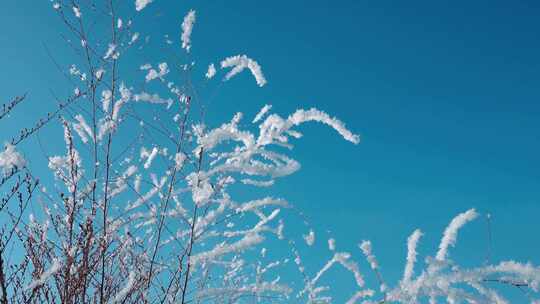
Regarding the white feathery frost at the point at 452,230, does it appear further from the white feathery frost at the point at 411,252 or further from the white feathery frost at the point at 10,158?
the white feathery frost at the point at 10,158

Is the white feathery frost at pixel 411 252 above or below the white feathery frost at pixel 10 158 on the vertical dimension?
below

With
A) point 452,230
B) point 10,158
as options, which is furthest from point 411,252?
point 10,158

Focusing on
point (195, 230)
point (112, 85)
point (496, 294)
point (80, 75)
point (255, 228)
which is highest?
point (80, 75)

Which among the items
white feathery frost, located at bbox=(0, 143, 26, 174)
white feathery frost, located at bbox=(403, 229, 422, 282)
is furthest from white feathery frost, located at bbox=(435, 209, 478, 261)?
white feathery frost, located at bbox=(0, 143, 26, 174)

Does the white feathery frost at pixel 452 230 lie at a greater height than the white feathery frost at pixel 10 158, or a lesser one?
lesser

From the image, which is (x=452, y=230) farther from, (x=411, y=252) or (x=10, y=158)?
(x=10, y=158)

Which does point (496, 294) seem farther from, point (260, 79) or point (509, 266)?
point (260, 79)

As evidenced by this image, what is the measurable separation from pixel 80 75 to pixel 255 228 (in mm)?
2059

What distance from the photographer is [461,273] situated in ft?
5.95

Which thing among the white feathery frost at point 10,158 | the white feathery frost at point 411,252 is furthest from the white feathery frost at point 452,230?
the white feathery frost at point 10,158

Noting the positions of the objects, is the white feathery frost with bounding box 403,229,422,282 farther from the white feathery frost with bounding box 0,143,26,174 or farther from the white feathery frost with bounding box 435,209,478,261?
the white feathery frost with bounding box 0,143,26,174

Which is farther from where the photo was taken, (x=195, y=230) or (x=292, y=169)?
(x=195, y=230)

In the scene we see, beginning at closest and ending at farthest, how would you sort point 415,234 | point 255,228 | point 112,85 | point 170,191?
1. point 415,234
2. point 255,228
3. point 170,191
4. point 112,85

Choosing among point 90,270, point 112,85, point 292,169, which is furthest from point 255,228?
point 112,85
